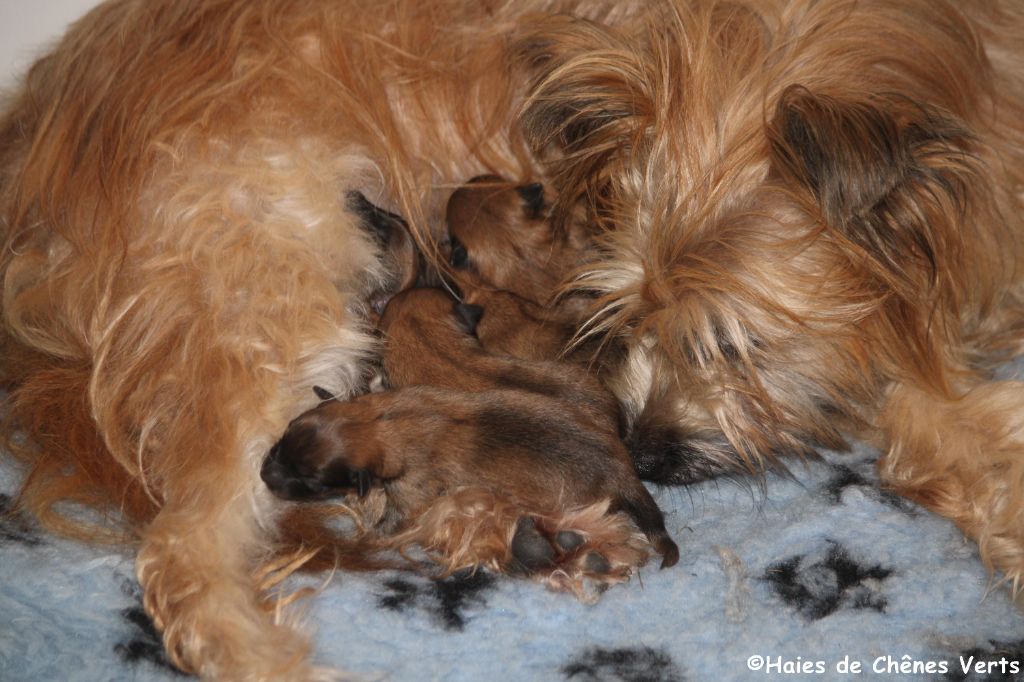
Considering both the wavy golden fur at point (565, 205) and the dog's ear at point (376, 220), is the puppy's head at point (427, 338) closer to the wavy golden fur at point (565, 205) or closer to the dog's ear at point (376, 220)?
the wavy golden fur at point (565, 205)

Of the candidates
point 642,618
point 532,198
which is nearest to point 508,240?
point 532,198

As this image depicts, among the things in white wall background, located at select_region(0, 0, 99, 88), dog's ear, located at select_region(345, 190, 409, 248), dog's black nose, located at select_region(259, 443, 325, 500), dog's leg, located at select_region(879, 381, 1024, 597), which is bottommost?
dog's leg, located at select_region(879, 381, 1024, 597)

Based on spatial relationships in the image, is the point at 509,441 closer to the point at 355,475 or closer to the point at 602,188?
the point at 355,475

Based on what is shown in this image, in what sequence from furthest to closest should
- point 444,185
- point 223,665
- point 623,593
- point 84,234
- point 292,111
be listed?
point 444,185, point 292,111, point 84,234, point 623,593, point 223,665

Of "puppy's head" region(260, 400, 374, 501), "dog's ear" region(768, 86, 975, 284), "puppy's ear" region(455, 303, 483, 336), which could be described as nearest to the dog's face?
"puppy's ear" region(455, 303, 483, 336)

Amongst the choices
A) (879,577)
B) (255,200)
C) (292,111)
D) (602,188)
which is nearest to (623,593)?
(879,577)

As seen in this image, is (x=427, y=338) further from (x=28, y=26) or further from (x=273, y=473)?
(x=28, y=26)

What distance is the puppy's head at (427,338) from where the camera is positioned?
7.93 feet

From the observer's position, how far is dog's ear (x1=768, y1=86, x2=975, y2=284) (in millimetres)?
1835

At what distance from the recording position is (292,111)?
244cm

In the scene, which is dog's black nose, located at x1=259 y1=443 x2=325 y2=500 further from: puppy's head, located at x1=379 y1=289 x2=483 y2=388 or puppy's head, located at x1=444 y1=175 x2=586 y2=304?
puppy's head, located at x1=444 y1=175 x2=586 y2=304

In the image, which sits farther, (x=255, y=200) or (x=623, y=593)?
(x=255, y=200)

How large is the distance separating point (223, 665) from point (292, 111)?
1232 mm

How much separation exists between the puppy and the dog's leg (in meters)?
0.61
